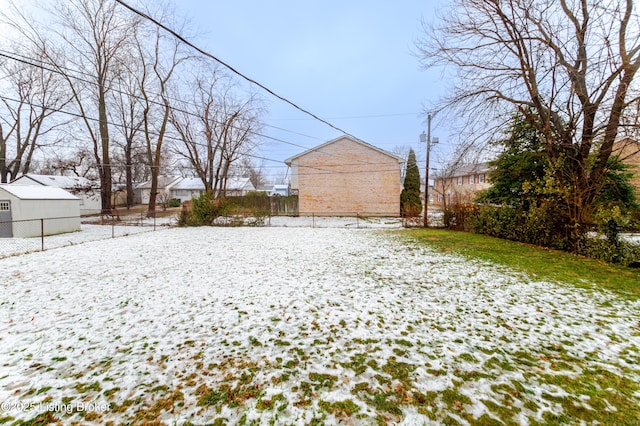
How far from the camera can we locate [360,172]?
2330 cm

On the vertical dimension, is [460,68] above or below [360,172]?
above

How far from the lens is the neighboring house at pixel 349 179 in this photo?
2316 centimetres

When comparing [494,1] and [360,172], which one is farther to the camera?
[360,172]

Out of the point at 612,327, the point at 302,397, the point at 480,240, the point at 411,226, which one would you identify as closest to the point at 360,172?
the point at 411,226

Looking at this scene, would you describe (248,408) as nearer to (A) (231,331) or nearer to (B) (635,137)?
(A) (231,331)

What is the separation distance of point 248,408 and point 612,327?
4.91 m

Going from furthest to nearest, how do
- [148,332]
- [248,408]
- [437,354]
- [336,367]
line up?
[148,332]
[437,354]
[336,367]
[248,408]

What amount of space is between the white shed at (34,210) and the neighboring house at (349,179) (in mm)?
15403

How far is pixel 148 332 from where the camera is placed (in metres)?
3.59

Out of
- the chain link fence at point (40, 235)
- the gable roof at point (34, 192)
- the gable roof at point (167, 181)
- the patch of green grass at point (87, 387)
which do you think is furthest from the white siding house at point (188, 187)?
the patch of green grass at point (87, 387)

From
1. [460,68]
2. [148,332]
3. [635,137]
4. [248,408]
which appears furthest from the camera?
[460,68]

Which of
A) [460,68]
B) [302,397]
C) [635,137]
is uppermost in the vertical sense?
[460,68]

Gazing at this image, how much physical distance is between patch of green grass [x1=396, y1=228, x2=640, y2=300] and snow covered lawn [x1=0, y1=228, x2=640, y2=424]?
0.72 meters

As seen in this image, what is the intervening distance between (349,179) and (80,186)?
27.2m
